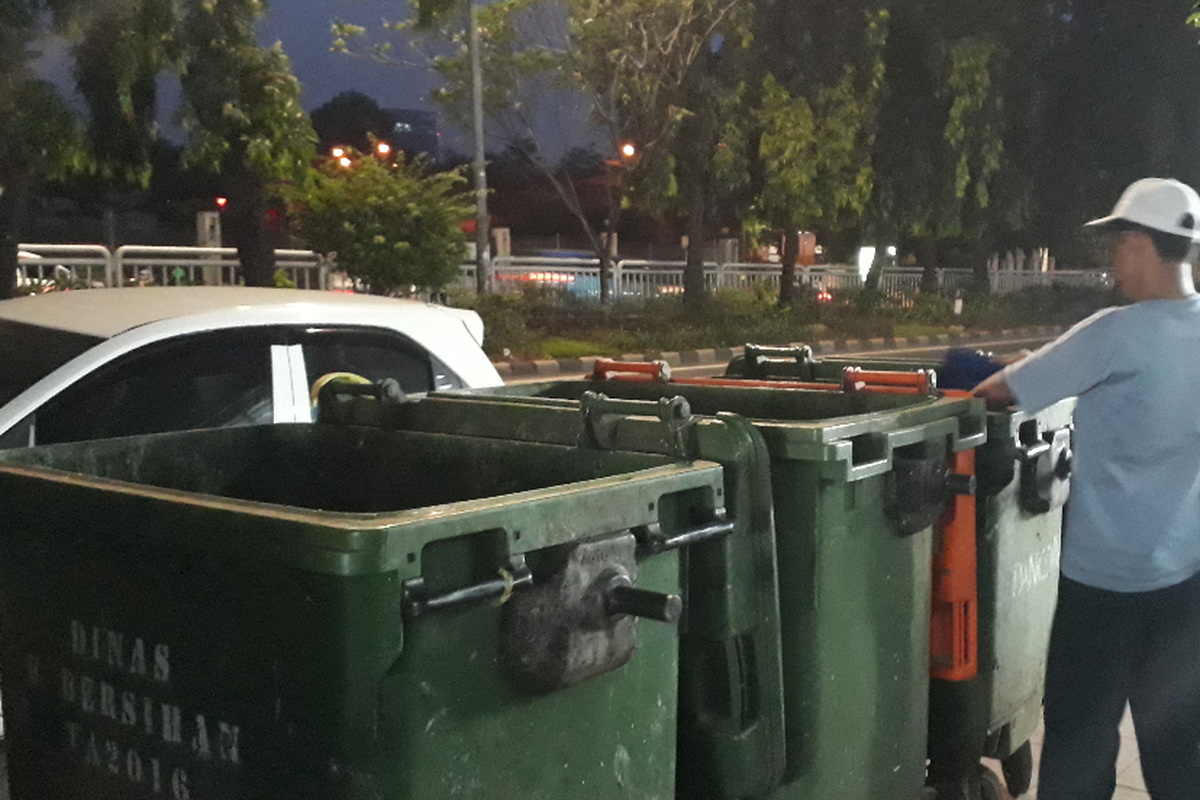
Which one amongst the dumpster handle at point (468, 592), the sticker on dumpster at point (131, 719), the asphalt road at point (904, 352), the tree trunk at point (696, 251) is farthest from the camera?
the tree trunk at point (696, 251)

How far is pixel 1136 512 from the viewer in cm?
305

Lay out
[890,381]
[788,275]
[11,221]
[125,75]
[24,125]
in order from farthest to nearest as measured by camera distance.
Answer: [788,275], [125,75], [11,221], [24,125], [890,381]

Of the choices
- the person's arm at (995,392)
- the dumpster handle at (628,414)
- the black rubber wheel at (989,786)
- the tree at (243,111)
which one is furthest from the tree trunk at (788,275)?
the dumpster handle at (628,414)

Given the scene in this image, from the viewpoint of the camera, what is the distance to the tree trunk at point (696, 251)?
22844 mm

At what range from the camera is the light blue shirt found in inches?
118

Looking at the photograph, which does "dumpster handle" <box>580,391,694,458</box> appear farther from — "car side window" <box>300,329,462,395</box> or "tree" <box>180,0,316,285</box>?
"tree" <box>180,0,316,285</box>

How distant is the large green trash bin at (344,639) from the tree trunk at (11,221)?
10106 millimetres

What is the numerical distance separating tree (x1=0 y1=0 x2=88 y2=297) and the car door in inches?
326

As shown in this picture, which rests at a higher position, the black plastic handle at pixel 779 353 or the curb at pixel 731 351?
the black plastic handle at pixel 779 353

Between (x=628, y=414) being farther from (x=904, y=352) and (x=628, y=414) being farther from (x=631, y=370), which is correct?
(x=904, y=352)

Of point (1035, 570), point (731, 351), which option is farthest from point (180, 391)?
point (731, 351)

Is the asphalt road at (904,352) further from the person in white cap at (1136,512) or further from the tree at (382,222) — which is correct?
the person in white cap at (1136,512)

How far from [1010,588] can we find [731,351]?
17.4 metres

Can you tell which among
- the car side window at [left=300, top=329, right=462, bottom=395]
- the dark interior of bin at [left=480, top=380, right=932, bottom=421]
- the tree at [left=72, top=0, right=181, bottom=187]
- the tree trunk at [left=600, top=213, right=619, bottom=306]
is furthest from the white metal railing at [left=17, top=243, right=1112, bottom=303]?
the dark interior of bin at [left=480, top=380, right=932, bottom=421]
